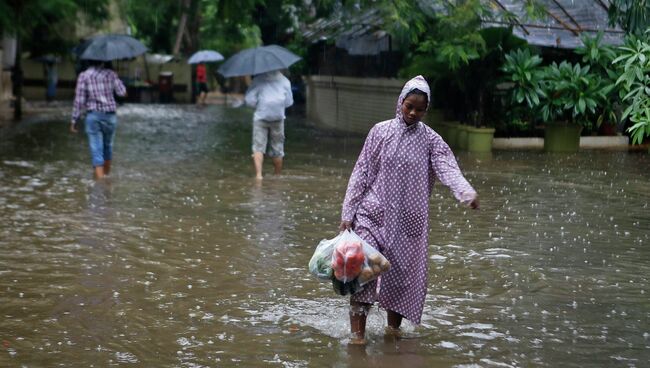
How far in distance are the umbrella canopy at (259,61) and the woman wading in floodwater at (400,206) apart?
727cm

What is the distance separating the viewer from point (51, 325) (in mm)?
6211

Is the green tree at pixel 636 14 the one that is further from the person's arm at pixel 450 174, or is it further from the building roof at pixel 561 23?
the building roof at pixel 561 23

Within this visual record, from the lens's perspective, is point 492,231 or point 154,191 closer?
point 492,231

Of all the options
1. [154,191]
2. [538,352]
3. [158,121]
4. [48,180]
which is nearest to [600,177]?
[154,191]

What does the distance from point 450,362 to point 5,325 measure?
2.71 metres

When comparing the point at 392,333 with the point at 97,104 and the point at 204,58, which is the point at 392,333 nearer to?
the point at 97,104

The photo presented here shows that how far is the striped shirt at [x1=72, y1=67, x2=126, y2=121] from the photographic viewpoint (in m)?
13.1

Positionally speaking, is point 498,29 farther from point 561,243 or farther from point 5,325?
point 5,325

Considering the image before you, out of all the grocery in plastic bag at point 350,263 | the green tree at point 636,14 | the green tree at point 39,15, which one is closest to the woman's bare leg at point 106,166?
the green tree at point 636,14

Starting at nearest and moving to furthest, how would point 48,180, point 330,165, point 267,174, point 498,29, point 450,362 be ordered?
A: point 450,362
point 48,180
point 267,174
point 330,165
point 498,29

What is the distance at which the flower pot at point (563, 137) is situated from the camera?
1873 cm

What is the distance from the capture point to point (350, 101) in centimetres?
2483

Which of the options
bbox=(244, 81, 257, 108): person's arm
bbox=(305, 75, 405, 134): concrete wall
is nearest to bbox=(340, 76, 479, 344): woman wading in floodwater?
bbox=(244, 81, 257, 108): person's arm

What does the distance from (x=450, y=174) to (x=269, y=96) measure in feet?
26.0
